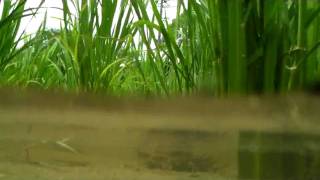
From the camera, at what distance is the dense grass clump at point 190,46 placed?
0.44 metres

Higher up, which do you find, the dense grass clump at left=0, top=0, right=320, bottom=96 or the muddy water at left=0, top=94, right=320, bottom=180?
the dense grass clump at left=0, top=0, right=320, bottom=96

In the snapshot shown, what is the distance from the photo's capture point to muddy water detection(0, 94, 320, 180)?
1.26ft

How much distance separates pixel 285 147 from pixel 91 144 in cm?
15

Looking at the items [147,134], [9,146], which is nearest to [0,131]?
[9,146]

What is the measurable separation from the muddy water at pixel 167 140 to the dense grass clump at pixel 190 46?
0.04 meters

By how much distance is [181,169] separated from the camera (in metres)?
0.38

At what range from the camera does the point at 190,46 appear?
0.59m

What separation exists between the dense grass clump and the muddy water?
0.04m

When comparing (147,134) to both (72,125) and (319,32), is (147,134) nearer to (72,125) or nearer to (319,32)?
(72,125)

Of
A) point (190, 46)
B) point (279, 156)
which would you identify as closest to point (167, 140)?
point (279, 156)

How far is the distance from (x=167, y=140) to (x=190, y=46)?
225 millimetres

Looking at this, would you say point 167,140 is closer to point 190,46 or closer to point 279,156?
point 279,156

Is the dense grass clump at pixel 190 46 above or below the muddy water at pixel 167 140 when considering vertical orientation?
above

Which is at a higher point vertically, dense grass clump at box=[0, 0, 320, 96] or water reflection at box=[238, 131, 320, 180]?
dense grass clump at box=[0, 0, 320, 96]
